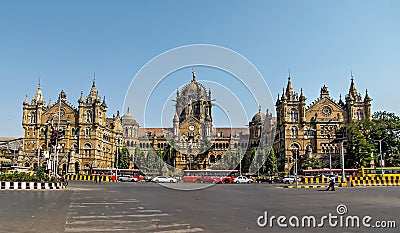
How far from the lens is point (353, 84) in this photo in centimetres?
9262

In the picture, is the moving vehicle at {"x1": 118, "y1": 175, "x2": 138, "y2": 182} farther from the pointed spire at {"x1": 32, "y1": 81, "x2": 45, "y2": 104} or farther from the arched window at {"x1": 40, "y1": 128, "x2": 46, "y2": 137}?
the pointed spire at {"x1": 32, "y1": 81, "x2": 45, "y2": 104}

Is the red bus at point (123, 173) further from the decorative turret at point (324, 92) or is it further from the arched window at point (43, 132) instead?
the decorative turret at point (324, 92)

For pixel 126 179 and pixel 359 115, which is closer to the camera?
pixel 126 179

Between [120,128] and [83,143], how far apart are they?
25633 millimetres

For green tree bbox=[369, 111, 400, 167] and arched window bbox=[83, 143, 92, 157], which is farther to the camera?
arched window bbox=[83, 143, 92, 157]

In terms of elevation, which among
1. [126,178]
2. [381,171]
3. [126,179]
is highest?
[381,171]

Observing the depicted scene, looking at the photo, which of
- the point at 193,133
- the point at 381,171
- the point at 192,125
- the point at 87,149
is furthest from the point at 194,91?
the point at 381,171

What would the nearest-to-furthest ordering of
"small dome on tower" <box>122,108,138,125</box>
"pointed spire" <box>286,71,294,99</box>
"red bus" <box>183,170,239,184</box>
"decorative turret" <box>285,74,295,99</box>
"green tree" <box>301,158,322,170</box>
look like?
1. "red bus" <box>183,170,239,184</box>
2. "green tree" <box>301,158,322,170</box>
3. "decorative turret" <box>285,74,295,99</box>
4. "pointed spire" <box>286,71,294,99</box>
5. "small dome on tower" <box>122,108,138,125</box>

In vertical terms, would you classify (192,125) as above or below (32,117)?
below

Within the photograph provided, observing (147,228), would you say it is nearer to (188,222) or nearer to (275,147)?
(188,222)

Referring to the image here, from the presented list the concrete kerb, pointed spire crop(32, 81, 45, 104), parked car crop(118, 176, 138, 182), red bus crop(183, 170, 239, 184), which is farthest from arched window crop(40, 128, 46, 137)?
the concrete kerb

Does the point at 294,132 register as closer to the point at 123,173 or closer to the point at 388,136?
the point at 388,136

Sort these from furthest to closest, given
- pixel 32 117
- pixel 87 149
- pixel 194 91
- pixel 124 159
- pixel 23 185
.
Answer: pixel 194 91, pixel 124 159, pixel 32 117, pixel 87 149, pixel 23 185

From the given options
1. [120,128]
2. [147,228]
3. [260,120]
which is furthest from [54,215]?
[120,128]
